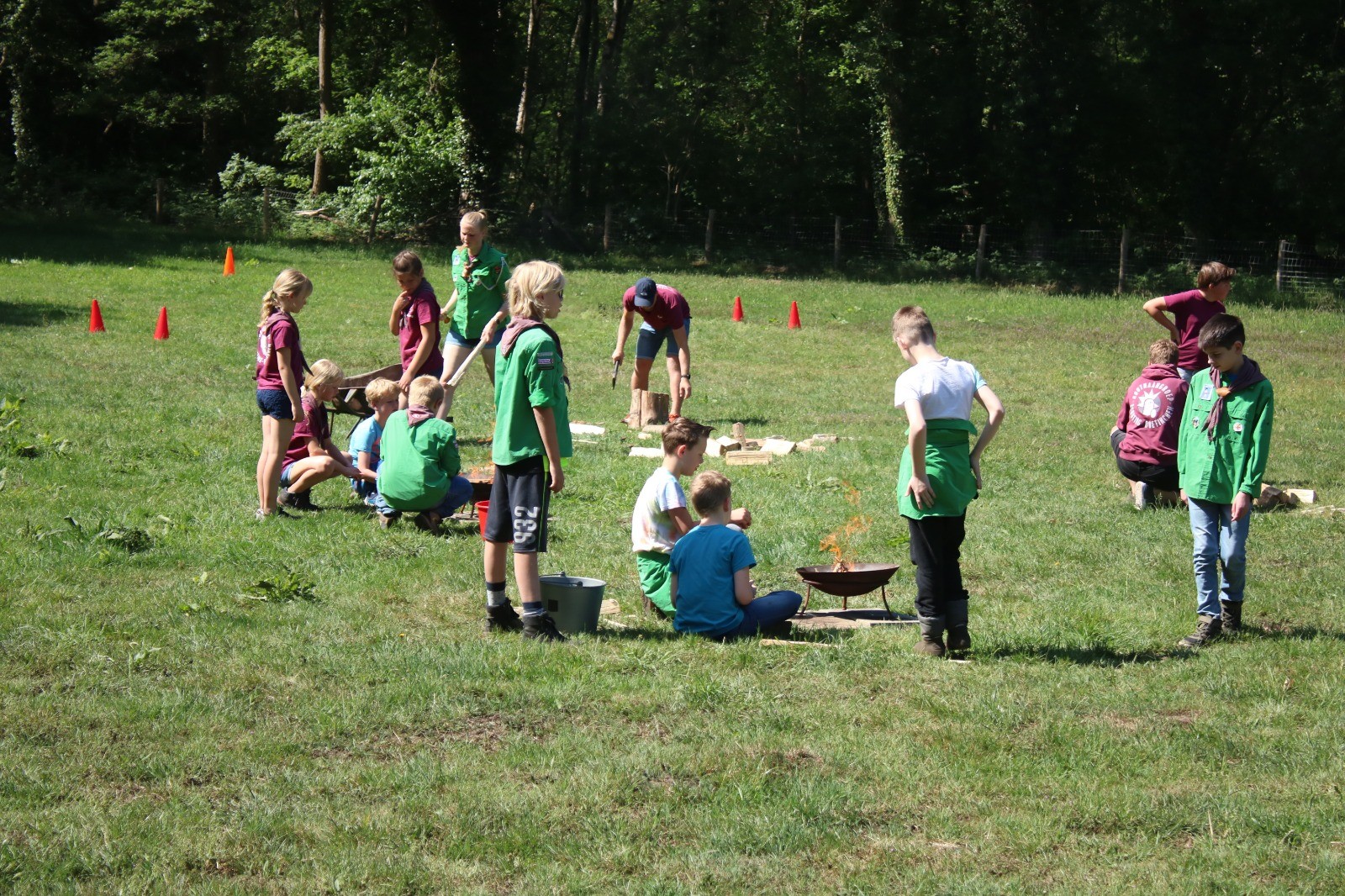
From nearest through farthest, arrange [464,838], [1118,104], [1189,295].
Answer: [464,838], [1189,295], [1118,104]

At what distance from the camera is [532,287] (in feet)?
20.5

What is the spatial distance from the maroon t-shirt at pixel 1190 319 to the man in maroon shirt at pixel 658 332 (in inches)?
180

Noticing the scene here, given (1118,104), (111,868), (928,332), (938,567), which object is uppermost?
(1118,104)

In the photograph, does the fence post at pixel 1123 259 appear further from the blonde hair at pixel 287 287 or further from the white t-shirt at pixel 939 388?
the white t-shirt at pixel 939 388

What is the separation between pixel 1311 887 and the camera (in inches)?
159

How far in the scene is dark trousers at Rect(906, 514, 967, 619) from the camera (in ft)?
20.3

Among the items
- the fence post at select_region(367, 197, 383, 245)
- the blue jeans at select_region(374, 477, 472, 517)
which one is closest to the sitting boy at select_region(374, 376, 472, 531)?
the blue jeans at select_region(374, 477, 472, 517)

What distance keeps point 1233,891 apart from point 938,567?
240 centimetres

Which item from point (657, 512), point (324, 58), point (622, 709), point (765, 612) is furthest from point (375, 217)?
point (622, 709)

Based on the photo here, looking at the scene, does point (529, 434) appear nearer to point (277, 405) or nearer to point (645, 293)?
point (277, 405)

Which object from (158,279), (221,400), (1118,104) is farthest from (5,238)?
(1118,104)

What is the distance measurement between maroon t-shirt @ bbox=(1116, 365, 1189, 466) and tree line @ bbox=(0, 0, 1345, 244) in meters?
25.6

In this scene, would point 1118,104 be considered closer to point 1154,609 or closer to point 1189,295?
point 1189,295

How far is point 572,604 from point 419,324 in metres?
4.59
